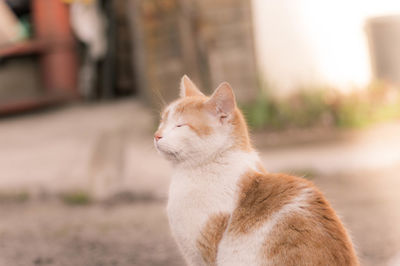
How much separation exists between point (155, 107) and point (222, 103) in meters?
4.81

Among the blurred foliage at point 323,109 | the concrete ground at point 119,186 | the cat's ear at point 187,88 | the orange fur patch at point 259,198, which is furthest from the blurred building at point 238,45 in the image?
the orange fur patch at point 259,198

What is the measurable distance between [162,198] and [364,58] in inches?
152

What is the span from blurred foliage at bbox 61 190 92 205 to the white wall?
300cm

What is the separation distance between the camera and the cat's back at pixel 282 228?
6.74 feet

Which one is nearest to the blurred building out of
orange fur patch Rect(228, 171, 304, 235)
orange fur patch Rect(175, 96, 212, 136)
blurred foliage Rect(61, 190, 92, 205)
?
blurred foliage Rect(61, 190, 92, 205)

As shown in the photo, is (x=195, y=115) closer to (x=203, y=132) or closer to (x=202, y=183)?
(x=203, y=132)

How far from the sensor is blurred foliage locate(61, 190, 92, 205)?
5.22 metres

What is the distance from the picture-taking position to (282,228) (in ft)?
6.98

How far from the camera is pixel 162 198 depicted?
5195mm

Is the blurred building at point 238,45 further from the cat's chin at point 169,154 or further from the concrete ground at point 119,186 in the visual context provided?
the cat's chin at point 169,154

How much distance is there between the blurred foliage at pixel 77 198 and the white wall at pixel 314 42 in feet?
9.86

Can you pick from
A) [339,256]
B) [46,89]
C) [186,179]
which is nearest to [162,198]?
[186,179]

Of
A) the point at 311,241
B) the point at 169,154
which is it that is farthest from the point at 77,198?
the point at 311,241

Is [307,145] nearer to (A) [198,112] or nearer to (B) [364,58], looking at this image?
(B) [364,58]
